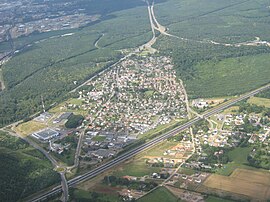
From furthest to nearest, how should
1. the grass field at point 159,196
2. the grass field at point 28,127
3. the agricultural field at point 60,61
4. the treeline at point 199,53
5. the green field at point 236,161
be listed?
1. the treeline at point 199,53
2. the agricultural field at point 60,61
3. the grass field at point 28,127
4. the green field at point 236,161
5. the grass field at point 159,196

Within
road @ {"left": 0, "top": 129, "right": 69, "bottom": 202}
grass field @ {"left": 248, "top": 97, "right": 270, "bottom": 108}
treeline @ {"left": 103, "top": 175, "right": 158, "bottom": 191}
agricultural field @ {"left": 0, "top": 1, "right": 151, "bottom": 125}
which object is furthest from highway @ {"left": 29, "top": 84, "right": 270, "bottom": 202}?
agricultural field @ {"left": 0, "top": 1, "right": 151, "bottom": 125}

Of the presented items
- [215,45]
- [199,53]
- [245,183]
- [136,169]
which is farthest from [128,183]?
[215,45]

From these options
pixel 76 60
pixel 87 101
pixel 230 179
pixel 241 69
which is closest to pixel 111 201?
pixel 230 179

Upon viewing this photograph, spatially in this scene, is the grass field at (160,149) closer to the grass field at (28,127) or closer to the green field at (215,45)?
the green field at (215,45)

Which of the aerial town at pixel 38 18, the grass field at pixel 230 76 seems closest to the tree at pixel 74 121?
the grass field at pixel 230 76

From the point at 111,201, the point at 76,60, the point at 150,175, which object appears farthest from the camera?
the point at 76,60

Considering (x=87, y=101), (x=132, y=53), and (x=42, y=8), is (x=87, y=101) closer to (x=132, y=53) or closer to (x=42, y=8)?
(x=132, y=53)

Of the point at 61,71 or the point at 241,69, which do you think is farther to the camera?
the point at 61,71
